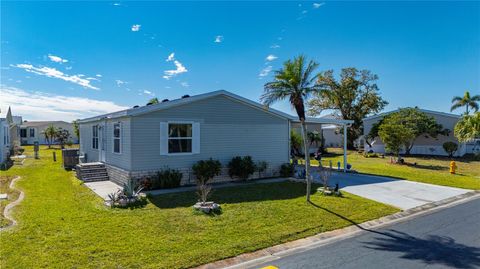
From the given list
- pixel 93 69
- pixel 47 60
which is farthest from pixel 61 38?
pixel 93 69

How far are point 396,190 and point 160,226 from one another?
9838 mm

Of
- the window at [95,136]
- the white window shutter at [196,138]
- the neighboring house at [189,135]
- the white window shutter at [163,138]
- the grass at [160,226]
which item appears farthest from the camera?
the window at [95,136]

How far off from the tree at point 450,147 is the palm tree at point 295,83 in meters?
24.0

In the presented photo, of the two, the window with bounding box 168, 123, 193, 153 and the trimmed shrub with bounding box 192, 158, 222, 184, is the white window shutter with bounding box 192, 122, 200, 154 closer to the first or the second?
the window with bounding box 168, 123, 193, 153

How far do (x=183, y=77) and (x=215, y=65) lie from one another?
3222 millimetres

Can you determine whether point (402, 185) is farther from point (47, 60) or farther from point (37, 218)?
point (47, 60)

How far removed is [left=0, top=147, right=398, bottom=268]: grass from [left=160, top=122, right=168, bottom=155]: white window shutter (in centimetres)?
235

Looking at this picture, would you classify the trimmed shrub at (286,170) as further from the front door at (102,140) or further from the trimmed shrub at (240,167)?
the front door at (102,140)

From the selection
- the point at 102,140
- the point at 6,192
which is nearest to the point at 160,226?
the point at 6,192

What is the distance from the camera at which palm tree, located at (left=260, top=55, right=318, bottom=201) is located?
8.98 metres

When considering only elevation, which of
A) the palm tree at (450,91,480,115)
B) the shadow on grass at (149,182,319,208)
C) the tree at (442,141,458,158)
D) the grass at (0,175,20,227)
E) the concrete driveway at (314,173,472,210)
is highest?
the palm tree at (450,91,480,115)

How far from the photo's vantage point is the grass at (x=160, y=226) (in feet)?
17.4

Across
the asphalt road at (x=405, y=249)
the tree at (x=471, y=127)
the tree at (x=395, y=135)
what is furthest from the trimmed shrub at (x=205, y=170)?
the tree at (x=395, y=135)

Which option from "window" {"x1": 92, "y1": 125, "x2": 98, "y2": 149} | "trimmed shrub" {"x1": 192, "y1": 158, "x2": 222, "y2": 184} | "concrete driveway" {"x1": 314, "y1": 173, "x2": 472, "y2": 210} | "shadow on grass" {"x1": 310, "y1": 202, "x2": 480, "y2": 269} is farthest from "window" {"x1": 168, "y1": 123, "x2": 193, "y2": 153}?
"shadow on grass" {"x1": 310, "y1": 202, "x2": 480, "y2": 269}
